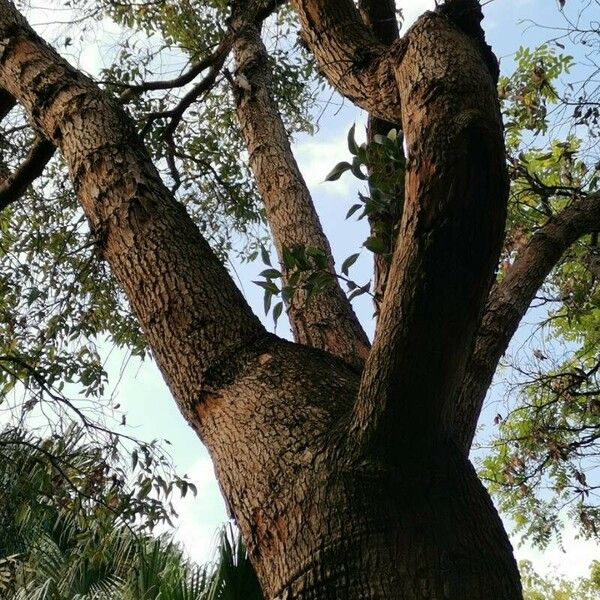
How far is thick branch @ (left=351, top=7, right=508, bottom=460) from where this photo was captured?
1378 mm

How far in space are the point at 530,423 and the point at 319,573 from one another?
18.5ft

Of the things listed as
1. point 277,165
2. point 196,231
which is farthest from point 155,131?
→ point 196,231

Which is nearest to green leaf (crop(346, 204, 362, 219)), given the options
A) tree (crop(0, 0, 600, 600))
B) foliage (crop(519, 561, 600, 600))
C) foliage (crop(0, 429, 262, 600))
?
tree (crop(0, 0, 600, 600))

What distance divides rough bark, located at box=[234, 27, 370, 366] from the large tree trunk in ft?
1.44

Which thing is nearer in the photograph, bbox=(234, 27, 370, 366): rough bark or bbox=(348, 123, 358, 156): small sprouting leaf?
bbox=(348, 123, 358, 156): small sprouting leaf

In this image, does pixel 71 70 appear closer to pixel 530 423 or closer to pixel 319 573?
pixel 319 573

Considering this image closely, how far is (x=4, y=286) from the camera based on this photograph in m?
5.14

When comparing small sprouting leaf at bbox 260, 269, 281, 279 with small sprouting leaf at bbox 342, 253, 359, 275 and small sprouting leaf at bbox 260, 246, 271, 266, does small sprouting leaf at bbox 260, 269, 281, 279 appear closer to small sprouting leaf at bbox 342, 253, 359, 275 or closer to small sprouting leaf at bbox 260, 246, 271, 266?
small sprouting leaf at bbox 260, 246, 271, 266

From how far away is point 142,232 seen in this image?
6.88 feet

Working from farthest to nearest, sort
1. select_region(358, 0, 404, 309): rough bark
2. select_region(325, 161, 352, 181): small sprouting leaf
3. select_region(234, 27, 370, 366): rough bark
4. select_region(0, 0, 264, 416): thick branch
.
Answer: select_region(358, 0, 404, 309): rough bark
select_region(234, 27, 370, 366): rough bark
select_region(325, 161, 352, 181): small sprouting leaf
select_region(0, 0, 264, 416): thick branch

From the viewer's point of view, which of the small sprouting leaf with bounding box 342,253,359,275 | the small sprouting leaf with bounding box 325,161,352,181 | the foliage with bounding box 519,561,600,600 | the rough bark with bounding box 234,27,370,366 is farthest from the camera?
the foliage with bounding box 519,561,600,600

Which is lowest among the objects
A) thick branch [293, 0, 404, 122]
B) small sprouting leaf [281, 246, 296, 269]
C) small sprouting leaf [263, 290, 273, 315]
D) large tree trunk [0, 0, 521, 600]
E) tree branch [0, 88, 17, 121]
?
large tree trunk [0, 0, 521, 600]

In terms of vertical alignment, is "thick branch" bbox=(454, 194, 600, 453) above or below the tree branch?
below

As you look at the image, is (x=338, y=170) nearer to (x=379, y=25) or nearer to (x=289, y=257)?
(x=289, y=257)
